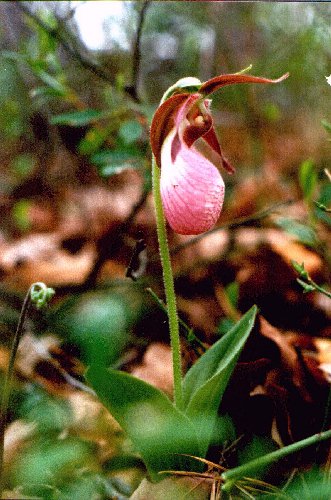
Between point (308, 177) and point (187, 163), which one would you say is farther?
point (308, 177)

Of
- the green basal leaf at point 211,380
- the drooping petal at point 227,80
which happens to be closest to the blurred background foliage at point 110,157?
the green basal leaf at point 211,380

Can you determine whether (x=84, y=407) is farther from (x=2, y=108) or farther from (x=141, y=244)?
(x=2, y=108)

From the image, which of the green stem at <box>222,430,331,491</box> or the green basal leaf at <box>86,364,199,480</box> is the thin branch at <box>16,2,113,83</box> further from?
the green stem at <box>222,430,331,491</box>

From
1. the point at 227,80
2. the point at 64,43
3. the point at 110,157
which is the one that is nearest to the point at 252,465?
the point at 227,80

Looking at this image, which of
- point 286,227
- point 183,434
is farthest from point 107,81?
point 183,434

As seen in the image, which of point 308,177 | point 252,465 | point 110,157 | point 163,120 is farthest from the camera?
point 110,157

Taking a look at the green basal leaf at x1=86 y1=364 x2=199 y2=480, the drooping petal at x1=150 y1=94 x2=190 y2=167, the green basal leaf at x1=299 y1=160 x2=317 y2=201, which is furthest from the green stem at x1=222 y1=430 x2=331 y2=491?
the green basal leaf at x1=299 y1=160 x2=317 y2=201

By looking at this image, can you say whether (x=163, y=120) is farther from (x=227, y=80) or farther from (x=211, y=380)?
(x=211, y=380)
